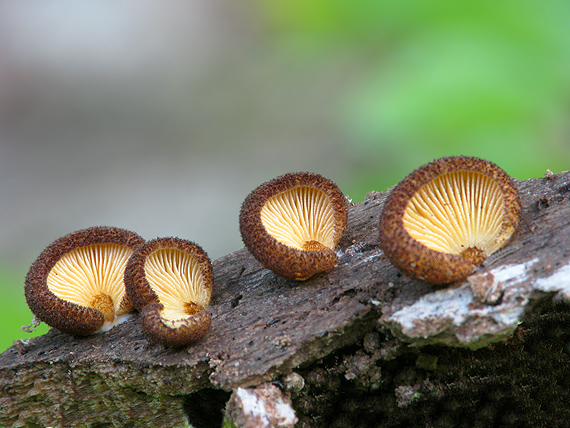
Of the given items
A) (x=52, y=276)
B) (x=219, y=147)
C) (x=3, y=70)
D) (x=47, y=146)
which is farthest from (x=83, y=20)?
(x=52, y=276)

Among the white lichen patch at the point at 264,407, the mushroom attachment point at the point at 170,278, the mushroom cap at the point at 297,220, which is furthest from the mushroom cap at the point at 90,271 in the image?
the white lichen patch at the point at 264,407

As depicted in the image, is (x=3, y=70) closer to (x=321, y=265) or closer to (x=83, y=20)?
(x=83, y=20)

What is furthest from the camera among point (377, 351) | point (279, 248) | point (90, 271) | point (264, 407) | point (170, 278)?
point (90, 271)

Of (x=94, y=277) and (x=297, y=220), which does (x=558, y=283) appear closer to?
(x=297, y=220)

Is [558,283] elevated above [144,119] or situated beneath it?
situated beneath

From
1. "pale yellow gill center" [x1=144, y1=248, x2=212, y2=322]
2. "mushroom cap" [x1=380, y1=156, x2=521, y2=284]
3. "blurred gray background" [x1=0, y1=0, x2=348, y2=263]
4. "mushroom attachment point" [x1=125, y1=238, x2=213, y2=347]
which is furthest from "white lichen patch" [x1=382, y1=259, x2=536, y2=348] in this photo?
"blurred gray background" [x1=0, y1=0, x2=348, y2=263]

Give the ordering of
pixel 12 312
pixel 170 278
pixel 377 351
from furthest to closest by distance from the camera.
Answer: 1. pixel 12 312
2. pixel 170 278
3. pixel 377 351

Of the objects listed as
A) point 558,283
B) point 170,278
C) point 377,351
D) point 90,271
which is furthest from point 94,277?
point 558,283
